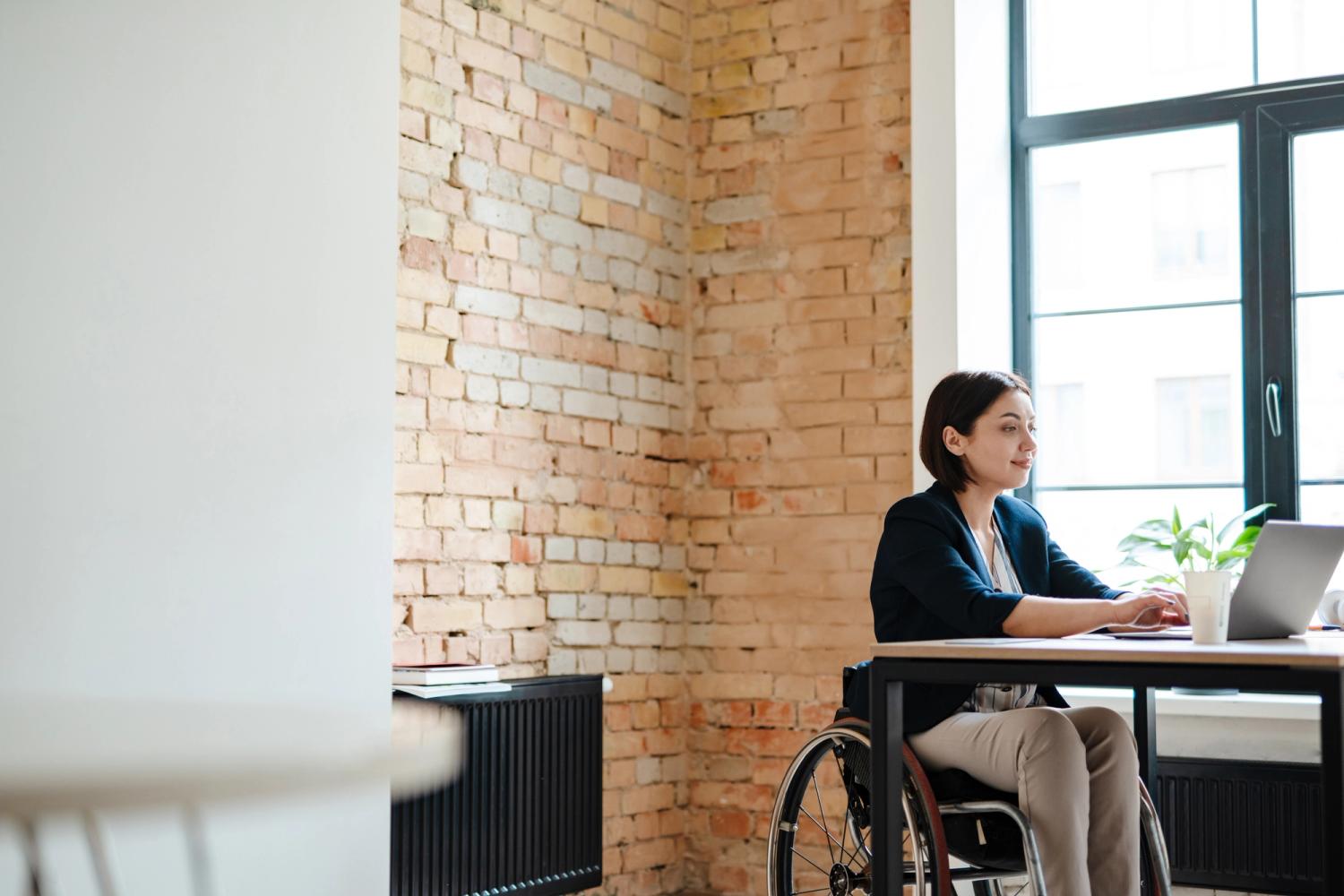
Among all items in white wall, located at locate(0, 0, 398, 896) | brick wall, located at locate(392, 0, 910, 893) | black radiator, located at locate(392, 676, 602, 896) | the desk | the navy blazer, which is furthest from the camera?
brick wall, located at locate(392, 0, 910, 893)

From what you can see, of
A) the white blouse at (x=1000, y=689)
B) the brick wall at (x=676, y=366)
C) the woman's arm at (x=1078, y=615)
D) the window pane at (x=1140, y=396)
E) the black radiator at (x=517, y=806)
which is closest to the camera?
the woman's arm at (x=1078, y=615)

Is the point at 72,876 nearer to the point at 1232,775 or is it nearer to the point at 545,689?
the point at 545,689

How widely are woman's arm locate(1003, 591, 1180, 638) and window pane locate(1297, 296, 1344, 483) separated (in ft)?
5.27

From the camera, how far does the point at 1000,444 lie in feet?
9.68

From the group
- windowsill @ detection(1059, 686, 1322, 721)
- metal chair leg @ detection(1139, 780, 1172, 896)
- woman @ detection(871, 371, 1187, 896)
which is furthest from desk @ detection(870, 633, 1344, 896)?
windowsill @ detection(1059, 686, 1322, 721)

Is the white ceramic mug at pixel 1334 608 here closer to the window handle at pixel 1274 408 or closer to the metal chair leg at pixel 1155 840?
the metal chair leg at pixel 1155 840

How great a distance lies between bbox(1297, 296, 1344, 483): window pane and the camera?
13.0ft

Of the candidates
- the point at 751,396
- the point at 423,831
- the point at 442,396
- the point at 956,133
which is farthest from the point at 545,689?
the point at 956,133

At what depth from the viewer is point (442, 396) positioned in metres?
3.71

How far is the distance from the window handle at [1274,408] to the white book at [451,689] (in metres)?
2.18

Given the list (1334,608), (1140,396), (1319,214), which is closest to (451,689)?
(1334,608)

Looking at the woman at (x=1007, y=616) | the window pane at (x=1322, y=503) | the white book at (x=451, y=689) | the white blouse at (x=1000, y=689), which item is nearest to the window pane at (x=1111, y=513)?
the window pane at (x=1322, y=503)

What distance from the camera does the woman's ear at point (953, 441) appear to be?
9.81 feet

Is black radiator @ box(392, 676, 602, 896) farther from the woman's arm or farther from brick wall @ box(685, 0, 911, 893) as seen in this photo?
the woman's arm
